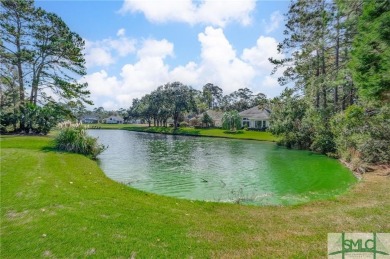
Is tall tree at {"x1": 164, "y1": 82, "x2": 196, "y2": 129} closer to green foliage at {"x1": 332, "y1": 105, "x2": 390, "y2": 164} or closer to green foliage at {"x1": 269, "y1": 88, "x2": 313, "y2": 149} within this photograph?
green foliage at {"x1": 269, "y1": 88, "x2": 313, "y2": 149}

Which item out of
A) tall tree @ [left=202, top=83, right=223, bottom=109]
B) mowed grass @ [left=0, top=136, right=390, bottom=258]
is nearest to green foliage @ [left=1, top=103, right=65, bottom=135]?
mowed grass @ [left=0, top=136, right=390, bottom=258]

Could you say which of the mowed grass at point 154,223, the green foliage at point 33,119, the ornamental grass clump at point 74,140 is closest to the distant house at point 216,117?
the green foliage at point 33,119

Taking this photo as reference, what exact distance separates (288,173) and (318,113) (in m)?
13.4

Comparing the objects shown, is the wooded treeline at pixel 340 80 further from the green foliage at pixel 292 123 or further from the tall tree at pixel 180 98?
the tall tree at pixel 180 98

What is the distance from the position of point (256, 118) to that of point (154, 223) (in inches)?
2026

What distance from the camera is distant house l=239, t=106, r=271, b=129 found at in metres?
53.2

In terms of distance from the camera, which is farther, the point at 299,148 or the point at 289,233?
the point at 299,148

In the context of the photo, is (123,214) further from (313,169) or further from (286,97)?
(286,97)

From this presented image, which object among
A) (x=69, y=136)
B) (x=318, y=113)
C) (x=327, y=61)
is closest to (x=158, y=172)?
(x=69, y=136)

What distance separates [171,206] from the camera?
6.50 metres

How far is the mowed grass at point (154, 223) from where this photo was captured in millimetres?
4109

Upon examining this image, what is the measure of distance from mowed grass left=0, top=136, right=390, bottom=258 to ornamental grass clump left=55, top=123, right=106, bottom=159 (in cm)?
681

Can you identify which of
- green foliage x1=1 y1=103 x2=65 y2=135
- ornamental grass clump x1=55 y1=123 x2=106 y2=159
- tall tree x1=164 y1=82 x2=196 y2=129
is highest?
tall tree x1=164 y1=82 x2=196 y2=129

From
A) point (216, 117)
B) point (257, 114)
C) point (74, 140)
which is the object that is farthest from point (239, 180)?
point (216, 117)
